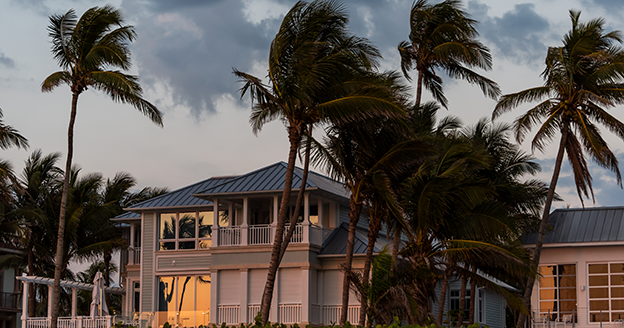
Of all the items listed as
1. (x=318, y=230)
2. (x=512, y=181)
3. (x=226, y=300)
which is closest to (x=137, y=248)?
(x=226, y=300)

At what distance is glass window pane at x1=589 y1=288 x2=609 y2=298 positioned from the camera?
2923 centimetres

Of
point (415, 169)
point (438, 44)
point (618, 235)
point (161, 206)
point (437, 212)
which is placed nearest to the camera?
point (437, 212)

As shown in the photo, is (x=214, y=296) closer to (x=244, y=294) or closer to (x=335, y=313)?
(x=244, y=294)

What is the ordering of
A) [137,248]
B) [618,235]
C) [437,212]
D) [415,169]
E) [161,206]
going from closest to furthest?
[437,212], [415,169], [618,235], [161,206], [137,248]

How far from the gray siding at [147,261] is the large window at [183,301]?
0.57 metres

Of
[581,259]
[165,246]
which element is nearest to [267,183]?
[165,246]

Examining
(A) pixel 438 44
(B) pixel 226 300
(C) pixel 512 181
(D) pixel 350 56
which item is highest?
(A) pixel 438 44

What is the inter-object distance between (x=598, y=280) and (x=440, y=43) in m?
11.3

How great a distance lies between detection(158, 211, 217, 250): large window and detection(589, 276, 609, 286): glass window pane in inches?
610

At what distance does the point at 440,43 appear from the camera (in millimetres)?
26094

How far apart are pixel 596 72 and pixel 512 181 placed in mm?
6920

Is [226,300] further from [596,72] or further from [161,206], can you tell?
[596,72]

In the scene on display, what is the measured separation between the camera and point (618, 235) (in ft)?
96.3

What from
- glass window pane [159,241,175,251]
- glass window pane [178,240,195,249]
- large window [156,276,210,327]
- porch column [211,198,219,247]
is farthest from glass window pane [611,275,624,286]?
glass window pane [159,241,175,251]
